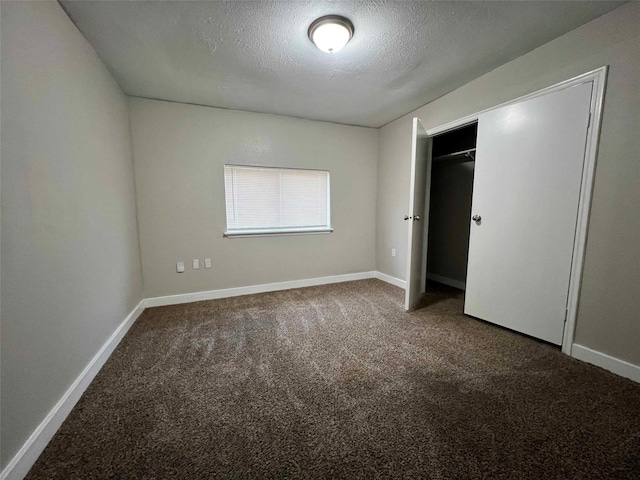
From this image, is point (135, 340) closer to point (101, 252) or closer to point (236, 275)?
point (101, 252)

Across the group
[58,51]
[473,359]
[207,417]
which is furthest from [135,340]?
[473,359]

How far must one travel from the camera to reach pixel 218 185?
2.91 m

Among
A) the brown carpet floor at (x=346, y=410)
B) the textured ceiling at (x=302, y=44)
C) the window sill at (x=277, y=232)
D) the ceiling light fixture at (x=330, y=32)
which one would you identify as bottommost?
the brown carpet floor at (x=346, y=410)

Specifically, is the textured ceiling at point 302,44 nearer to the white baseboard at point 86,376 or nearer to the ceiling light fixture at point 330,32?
the ceiling light fixture at point 330,32

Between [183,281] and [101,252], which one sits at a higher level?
[101,252]

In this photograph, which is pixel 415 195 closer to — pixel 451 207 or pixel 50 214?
pixel 451 207

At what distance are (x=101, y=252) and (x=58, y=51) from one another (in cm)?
122

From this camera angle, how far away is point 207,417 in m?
1.25

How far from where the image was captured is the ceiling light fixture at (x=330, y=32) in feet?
4.98

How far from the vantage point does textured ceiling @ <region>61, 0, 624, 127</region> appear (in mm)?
1458

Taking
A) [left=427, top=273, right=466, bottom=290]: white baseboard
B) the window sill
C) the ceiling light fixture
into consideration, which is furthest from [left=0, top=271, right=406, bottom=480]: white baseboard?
the ceiling light fixture

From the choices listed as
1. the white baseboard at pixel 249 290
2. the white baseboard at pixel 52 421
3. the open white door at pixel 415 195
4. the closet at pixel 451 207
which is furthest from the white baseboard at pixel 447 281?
the white baseboard at pixel 52 421

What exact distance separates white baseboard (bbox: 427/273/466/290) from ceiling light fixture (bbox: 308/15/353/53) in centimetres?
320

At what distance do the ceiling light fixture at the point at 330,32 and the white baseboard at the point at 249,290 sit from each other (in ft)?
8.52
